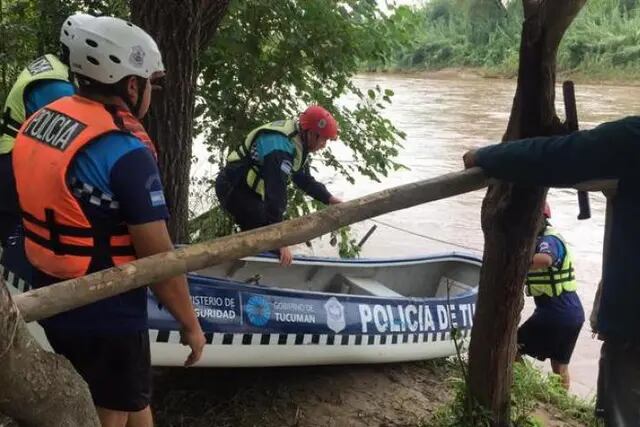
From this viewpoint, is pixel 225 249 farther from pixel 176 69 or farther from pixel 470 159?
pixel 176 69

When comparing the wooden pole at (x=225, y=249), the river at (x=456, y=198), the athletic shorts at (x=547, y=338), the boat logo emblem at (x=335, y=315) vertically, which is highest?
the wooden pole at (x=225, y=249)

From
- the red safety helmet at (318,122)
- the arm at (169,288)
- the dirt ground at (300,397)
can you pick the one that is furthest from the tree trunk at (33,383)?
the red safety helmet at (318,122)

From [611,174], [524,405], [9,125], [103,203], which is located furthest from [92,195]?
[524,405]

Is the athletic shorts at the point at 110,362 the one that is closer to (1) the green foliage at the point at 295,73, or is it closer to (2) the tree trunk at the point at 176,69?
(2) the tree trunk at the point at 176,69

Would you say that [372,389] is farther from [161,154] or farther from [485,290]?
[161,154]

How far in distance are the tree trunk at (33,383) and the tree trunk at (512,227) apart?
194 cm

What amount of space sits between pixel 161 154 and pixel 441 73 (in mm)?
38797

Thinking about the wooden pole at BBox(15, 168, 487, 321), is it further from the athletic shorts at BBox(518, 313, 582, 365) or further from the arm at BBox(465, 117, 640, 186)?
the athletic shorts at BBox(518, 313, 582, 365)

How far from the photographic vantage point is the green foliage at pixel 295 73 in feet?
18.5

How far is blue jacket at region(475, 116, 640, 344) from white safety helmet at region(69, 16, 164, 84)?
3.83ft

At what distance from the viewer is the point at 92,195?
2.18 metres

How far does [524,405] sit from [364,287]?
59.2 inches

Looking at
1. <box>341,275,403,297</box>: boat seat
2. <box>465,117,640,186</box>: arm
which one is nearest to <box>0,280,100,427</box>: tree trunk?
<box>465,117,640,186</box>: arm

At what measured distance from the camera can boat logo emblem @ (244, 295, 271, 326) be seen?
3.88m
